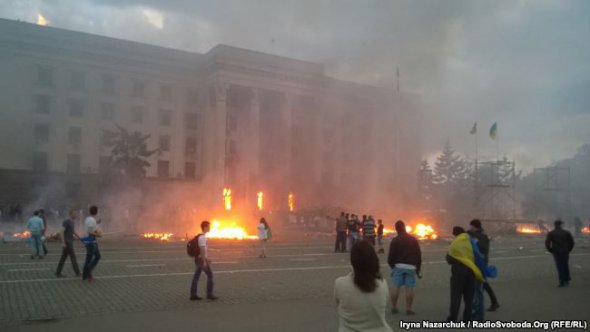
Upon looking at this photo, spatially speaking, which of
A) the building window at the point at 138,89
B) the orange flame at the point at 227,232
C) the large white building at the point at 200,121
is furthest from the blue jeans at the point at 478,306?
the building window at the point at 138,89

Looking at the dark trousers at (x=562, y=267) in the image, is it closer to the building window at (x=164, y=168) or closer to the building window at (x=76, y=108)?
the building window at (x=164, y=168)

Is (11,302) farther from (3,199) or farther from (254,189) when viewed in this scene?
(254,189)

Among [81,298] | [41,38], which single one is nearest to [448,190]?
[41,38]

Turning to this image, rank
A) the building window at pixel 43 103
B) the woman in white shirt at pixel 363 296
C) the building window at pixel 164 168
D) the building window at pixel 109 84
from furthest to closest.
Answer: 1. the building window at pixel 164 168
2. the building window at pixel 109 84
3. the building window at pixel 43 103
4. the woman in white shirt at pixel 363 296

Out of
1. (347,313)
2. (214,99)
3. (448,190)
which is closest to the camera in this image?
(347,313)

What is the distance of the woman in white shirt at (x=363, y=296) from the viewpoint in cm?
339

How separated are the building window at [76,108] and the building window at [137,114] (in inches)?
186

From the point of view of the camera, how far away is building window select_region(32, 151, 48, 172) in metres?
45.1

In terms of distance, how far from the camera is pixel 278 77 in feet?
169

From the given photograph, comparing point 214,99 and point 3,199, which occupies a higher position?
point 214,99

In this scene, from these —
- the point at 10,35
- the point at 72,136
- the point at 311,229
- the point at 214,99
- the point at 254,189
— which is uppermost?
the point at 10,35

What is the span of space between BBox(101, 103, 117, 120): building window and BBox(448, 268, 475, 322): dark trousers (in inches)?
1834

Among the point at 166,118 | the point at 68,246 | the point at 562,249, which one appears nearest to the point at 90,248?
the point at 68,246

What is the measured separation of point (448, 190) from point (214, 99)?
31.0 metres
